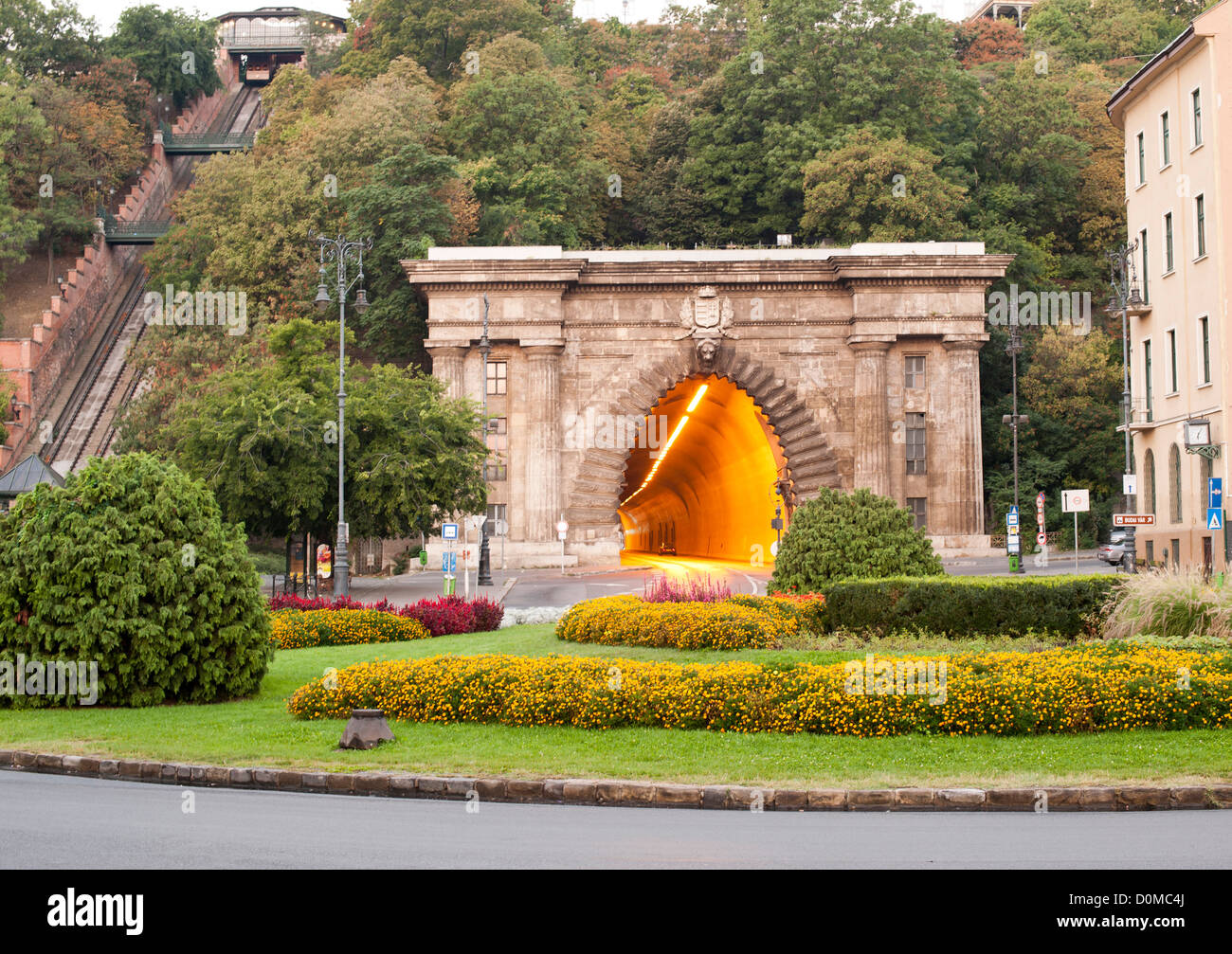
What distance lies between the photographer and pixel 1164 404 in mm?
50875

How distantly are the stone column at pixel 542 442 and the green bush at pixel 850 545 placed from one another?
114 feet

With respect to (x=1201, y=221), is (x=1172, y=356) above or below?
below

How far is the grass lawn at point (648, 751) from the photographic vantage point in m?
14.2

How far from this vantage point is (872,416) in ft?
213

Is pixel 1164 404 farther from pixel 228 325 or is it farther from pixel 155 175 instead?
pixel 155 175

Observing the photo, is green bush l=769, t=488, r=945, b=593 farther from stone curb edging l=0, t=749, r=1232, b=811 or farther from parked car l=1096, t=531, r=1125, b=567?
parked car l=1096, t=531, r=1125, b=567

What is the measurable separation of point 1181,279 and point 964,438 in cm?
1746

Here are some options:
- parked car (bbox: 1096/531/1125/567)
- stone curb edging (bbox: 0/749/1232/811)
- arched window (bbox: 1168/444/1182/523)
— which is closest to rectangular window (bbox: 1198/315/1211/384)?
arched window (bbox: 1168/444/1182/523)

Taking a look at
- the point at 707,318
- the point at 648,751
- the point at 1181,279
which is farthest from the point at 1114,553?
the point at 648,751

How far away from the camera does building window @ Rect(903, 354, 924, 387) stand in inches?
2598

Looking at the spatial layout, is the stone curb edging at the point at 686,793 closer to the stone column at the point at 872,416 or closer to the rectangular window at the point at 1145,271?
the rectangular window at the point at 1145,271

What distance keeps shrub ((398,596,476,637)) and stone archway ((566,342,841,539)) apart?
33.1 metres

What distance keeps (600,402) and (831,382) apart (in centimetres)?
1102

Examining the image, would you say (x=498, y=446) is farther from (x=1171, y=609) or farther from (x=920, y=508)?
(x=1171, y=609)
